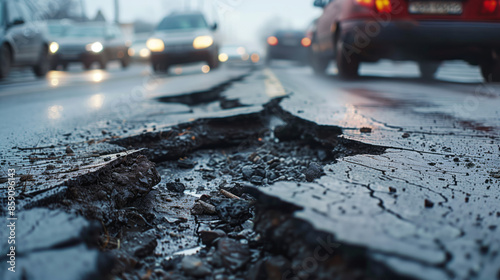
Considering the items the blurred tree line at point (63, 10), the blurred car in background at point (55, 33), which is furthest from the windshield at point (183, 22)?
the blurred tree line at point (63, 10)

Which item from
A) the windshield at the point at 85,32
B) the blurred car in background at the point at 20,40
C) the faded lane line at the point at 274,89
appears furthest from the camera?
the windshield at the point at 85,32

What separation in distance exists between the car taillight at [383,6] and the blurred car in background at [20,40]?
264 inches

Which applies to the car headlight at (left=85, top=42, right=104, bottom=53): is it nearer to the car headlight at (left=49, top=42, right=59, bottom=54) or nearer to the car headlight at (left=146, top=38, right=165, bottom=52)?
the car headlight at (left=49, top=42, right=59, bottom=54)

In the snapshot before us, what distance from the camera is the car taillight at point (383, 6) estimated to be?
16.9 feet

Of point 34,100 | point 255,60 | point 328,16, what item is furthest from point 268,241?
point 255,60

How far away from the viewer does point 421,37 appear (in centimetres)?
517

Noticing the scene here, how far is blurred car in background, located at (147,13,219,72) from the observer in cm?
1017

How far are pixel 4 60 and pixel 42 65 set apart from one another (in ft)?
6.11

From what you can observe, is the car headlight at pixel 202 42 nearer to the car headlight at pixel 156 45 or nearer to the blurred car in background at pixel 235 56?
the car headlight at pixel 156 45

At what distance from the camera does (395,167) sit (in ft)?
6.17

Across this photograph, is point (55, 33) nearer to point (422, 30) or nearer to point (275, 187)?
point (422, 30)

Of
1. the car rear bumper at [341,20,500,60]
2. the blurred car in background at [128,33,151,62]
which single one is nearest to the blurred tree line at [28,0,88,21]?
the blurred car in background at [128,33,151,62]

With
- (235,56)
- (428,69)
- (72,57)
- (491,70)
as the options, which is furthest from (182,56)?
(235,56)

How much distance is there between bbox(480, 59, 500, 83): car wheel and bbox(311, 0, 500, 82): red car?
12 millimetres
